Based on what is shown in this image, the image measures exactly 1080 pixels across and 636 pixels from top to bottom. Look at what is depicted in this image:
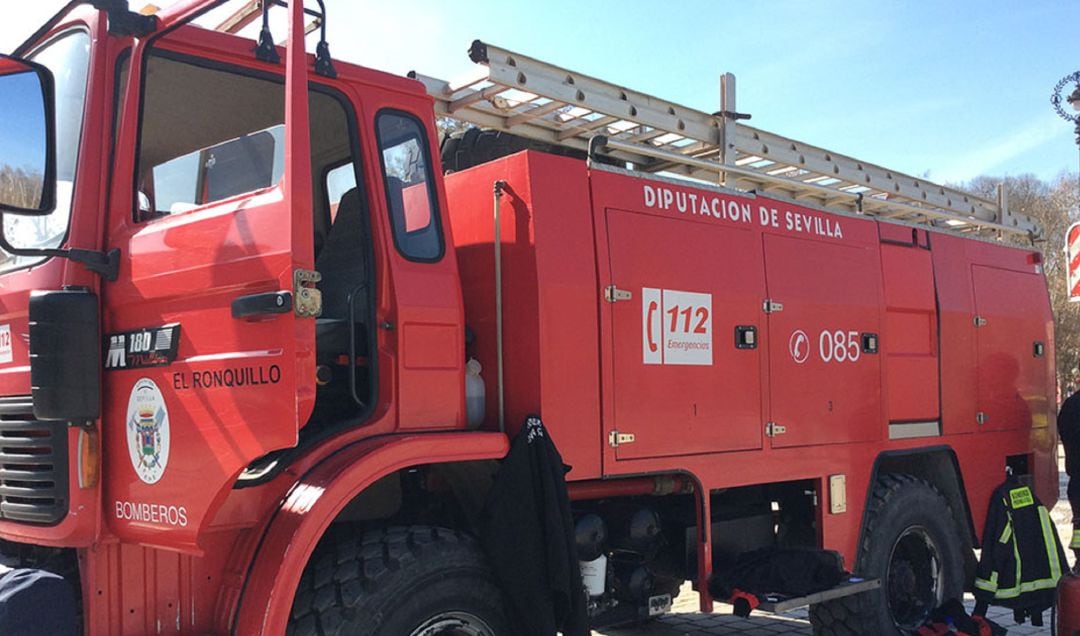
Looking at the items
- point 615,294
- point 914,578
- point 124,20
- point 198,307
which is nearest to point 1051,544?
point 914,578

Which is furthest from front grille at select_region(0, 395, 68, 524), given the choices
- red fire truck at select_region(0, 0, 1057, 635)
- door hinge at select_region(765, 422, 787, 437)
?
door hinge at select_region(765, 422, 787, 437)

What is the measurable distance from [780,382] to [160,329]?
10.7 feet

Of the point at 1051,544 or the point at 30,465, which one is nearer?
the point at 30,465

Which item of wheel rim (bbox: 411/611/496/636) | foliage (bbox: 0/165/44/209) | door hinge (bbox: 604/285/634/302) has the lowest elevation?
wheel rim (bbox: 411/611/496/636)

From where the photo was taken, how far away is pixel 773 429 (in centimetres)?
507

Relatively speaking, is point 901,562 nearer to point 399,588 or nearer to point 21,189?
point 399,588

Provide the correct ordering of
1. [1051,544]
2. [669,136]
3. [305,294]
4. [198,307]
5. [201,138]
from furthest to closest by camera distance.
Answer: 1. [1051,544]
2. [669,136]
3. [201,138]
4. [198,307]
5. [305,294]

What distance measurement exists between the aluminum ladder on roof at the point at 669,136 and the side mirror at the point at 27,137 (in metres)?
1.69

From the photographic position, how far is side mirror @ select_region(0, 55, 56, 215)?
313 cm

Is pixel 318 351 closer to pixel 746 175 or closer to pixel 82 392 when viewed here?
pixel 82 392

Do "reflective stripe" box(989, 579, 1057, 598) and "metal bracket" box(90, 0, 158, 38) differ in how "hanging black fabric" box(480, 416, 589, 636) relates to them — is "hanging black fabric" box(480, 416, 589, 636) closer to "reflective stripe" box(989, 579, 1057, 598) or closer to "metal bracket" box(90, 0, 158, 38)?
"metal bracket" box(90, 0, 158, 38)

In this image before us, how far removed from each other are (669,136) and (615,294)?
4.98ft

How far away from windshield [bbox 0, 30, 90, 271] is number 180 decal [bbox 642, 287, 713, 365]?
8.06 ft

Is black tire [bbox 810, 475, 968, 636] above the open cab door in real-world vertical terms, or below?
below
